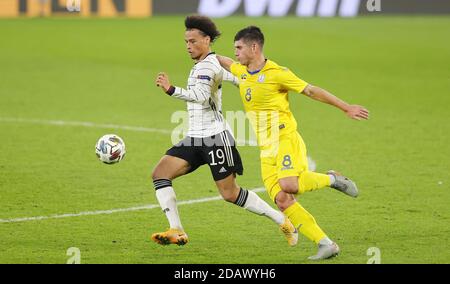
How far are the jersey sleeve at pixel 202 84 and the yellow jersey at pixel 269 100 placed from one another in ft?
1.15

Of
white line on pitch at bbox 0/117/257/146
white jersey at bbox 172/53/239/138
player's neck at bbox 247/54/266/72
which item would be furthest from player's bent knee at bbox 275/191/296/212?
white line on pitch at bbox 0/117/257/146

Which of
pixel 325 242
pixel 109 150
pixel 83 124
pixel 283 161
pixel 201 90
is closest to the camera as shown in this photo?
pixel 325 242

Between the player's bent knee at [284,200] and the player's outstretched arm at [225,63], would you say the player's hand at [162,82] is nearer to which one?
the player's outstretched arm at [225,63]

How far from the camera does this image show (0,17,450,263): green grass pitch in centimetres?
941

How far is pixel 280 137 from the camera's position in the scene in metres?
8.94

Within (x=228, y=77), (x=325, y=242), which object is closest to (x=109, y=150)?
(x=228, y=77)

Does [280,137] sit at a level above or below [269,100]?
below

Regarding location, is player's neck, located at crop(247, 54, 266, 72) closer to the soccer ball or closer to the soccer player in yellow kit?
the soccer player in yellow kit

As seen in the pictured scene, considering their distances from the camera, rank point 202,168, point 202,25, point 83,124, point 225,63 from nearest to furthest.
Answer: point 202,25, point 225,63, point 202,168, point 83,124

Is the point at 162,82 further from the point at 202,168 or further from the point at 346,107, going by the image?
the point at 202,168

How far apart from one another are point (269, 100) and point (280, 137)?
0.35 metres

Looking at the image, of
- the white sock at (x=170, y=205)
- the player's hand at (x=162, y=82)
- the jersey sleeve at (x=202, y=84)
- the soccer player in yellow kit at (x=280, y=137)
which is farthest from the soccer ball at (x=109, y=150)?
the soccer player in yellow kit at (x=280, y=137)

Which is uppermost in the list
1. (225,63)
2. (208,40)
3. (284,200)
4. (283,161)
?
(208,40)

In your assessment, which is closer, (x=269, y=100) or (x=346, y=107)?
(x=346, y=107)
